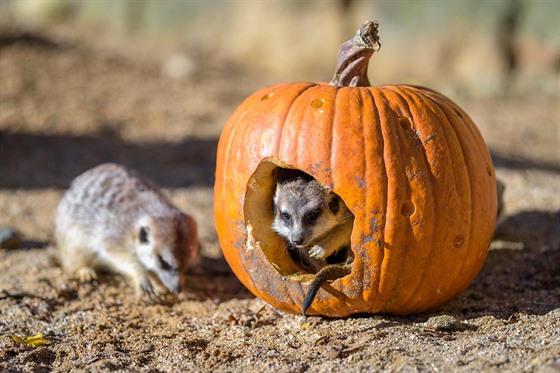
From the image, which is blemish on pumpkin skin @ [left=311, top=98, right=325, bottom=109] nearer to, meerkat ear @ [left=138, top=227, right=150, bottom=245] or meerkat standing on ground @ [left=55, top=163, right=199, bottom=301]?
meerkat standing on ground @ [left=55, top=163, right=199, bottom=301]

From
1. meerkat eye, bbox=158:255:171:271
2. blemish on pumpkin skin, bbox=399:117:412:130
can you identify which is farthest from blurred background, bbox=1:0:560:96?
blemish on pumpkin skin, bbox=399:117:412:130

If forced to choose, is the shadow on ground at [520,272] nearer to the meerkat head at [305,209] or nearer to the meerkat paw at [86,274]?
the meerkat head at [305,209]

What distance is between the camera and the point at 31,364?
3232 millimetres

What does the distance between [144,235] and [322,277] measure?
1.89m

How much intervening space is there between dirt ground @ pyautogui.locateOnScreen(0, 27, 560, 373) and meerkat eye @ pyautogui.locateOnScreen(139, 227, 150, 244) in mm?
337

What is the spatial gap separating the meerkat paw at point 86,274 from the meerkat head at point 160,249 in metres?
0.33

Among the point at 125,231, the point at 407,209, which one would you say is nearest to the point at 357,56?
the point at 407,209

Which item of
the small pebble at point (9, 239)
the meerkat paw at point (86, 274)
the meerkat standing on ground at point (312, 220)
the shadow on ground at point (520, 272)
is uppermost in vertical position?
the meerkat standing on ground at point (312, 220)

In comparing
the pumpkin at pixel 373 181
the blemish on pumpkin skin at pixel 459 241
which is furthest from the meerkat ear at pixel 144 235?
→ the blemish on pumpkin skin at pixel 459 241

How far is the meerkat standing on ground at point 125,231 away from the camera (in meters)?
4.64

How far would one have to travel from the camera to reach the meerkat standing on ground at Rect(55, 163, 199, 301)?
4.64 metres

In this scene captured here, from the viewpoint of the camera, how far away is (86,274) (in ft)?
15.6

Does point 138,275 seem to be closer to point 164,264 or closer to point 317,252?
point 164,264

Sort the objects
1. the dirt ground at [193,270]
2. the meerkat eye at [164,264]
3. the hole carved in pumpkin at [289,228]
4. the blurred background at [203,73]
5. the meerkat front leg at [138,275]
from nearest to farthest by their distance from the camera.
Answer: the dirt ground at [193,270] → the hole carved in pumpkin at [289,228] → the meerkat front leg at [138,275] → the meerkat eye at [164,264] → the blurred background at [203,73]
